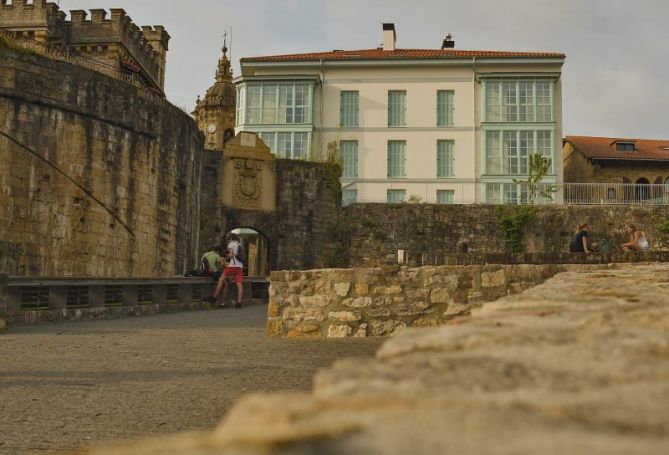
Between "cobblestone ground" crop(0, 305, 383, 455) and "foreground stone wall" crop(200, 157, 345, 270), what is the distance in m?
14.9

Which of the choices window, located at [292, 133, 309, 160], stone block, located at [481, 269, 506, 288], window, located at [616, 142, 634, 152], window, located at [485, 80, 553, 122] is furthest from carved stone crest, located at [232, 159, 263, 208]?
window, located at [616, 142, 634, 152]

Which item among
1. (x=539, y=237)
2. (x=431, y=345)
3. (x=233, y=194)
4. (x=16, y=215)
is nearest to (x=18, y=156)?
(x=16, y=215)

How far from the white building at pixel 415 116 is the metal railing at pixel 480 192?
0.18ft

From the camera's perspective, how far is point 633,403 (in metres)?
1.40

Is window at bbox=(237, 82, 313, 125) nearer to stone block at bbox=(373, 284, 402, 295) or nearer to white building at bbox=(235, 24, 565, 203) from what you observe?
white building at bbox=(235, 24, 565, 203)

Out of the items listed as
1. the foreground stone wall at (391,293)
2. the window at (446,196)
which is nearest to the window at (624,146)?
the window at (446,196)

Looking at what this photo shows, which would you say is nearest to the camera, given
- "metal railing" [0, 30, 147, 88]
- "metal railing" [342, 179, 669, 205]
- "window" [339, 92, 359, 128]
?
"metal railing" [0, 30, 147, 88]

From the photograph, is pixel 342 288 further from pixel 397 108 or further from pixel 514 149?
pixel 397 108

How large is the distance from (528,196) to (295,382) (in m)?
29.4

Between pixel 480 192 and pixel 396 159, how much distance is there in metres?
4.25

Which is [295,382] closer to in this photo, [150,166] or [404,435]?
[404,435]

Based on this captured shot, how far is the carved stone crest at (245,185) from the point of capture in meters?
25.1

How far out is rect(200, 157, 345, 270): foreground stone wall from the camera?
24.8 m

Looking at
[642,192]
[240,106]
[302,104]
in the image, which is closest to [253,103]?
[240,106]
